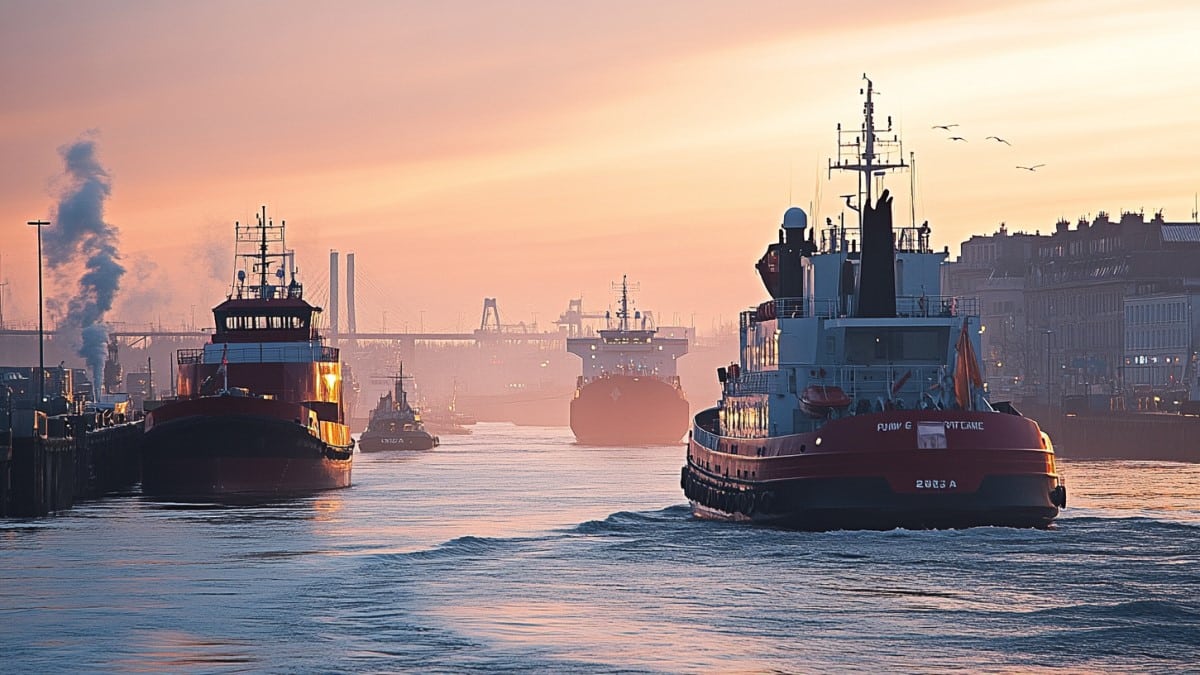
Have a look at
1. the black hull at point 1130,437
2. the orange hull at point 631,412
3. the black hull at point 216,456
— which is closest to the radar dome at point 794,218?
the black hull at point 216,456

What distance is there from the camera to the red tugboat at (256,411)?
80000 mm

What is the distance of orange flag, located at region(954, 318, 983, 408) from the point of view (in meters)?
53.6

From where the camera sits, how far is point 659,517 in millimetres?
69062

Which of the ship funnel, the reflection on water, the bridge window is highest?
the ship funnel

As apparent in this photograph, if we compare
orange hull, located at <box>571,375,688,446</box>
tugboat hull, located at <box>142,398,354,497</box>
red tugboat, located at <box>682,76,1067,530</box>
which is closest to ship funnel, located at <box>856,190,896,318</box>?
red tugboat, located at <box>682,76,1067,530</box>

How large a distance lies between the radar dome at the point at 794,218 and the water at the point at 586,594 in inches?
414

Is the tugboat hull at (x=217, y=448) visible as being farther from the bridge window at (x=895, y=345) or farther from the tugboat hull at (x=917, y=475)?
the tugboat hull at (x=917, y=475)

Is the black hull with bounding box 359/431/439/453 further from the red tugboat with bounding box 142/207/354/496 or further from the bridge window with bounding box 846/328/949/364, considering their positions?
the bridge window with bounding box 846/328/949/364

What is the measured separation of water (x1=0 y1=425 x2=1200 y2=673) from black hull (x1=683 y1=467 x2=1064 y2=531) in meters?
0.43

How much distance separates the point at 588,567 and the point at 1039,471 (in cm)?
1205

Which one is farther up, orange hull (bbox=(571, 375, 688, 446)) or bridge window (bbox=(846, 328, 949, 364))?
bridge window (bbox=(846, 328, 949, 364))

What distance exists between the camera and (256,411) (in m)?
80.8

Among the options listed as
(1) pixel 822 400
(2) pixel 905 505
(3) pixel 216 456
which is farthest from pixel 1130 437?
(2) pixel 905 505

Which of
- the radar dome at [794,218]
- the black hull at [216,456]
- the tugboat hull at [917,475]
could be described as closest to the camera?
the tugboat hull at [917,475]
